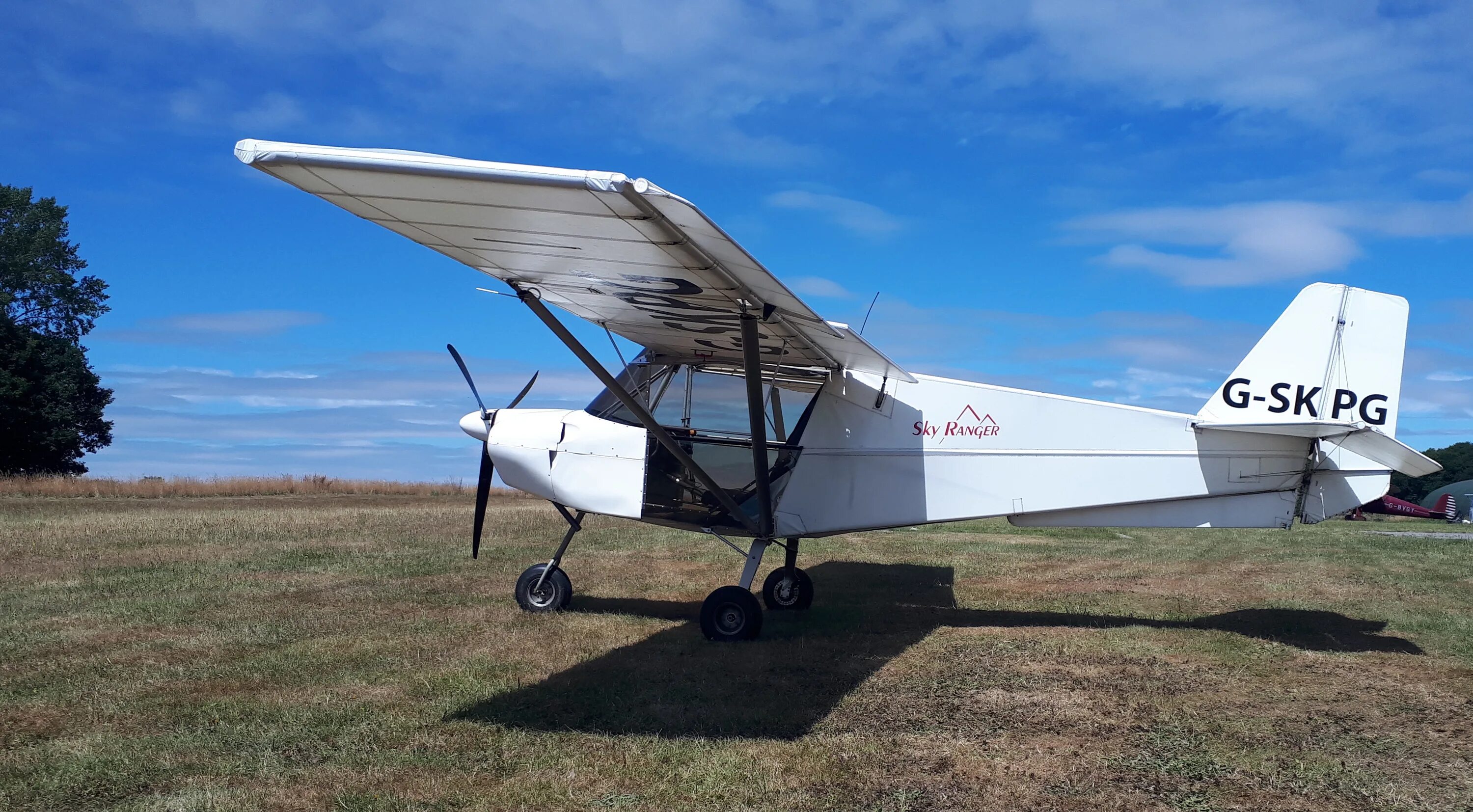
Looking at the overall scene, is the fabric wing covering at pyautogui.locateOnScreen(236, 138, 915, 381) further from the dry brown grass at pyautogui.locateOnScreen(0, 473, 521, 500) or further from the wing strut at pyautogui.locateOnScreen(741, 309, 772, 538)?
the dry brown grass at pyautogui.locateOnScreen(0, 473, 521, 500)

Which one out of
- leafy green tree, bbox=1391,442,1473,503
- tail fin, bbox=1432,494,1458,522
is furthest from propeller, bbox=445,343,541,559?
leafy green tree, bbox=1391,442,1473,503

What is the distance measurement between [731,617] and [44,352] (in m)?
41.7

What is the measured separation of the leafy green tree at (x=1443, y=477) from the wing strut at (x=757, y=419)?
58229 millimetres

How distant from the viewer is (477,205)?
5.39 meters

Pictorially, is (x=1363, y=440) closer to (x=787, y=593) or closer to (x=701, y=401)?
(x=787, y=593)

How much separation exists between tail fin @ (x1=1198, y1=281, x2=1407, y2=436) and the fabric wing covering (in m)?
3.16

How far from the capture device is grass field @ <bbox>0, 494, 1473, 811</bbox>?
481 centimetres

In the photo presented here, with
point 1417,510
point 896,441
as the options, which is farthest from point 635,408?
point 1417,510

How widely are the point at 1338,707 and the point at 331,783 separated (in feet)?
19.6

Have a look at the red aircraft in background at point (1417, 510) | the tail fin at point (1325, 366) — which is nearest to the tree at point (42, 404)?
the tail fin at point (1325, 366)

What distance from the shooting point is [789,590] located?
10.5m

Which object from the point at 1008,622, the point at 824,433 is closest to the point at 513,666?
the point at 824,433

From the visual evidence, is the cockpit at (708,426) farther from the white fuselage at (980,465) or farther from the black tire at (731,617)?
the black tire at (731,617)

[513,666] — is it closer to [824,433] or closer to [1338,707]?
[824,433]
